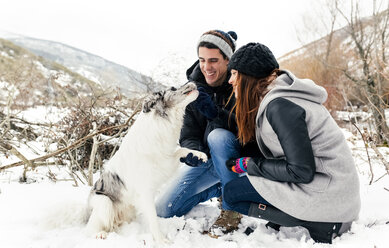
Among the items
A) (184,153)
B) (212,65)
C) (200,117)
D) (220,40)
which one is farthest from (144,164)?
(220,40)

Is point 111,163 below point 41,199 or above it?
above

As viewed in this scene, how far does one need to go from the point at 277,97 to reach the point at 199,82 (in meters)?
1.40

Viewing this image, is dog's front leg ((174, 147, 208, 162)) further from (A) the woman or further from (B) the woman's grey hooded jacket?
(B) the woman's grey hooded jacket

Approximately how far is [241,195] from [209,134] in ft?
2.50

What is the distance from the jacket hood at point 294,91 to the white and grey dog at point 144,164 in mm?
867

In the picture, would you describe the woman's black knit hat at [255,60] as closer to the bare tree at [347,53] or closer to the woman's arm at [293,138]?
the woman's arm at [293,138]

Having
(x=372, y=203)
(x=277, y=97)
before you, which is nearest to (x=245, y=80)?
(x=277, y=97)

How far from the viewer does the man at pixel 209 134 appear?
2.65m

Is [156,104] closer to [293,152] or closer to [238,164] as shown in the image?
[238,164]

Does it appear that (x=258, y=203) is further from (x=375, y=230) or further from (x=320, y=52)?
(x=320, y=52)

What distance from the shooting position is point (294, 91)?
75.7 inches

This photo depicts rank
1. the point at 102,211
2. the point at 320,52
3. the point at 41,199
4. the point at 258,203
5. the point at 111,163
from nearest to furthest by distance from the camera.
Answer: the point at 258,203 < the point at 102,211 < the point at 111,163 < the point at 41,199 < the point at 320,52

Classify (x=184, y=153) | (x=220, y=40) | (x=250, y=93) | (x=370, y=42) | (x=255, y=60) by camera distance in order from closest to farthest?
(x=255, y=60)
(x=250, y=93)
(x=184, y=153)
(x=220, y=40)
(x=370, y=42)

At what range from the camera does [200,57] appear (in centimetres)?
298
